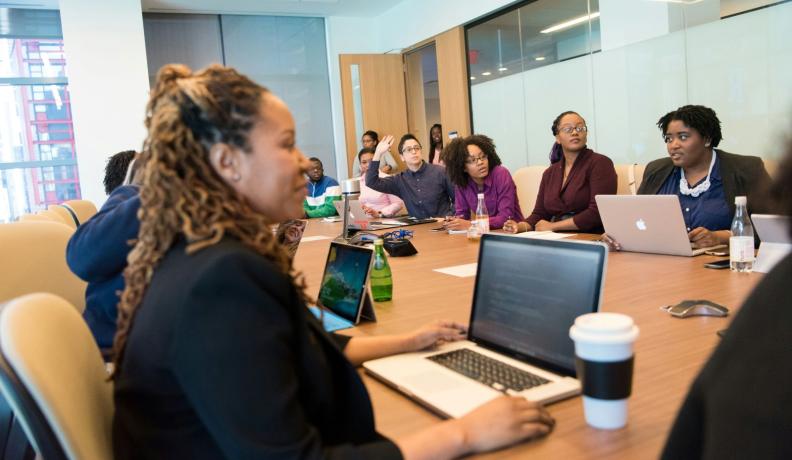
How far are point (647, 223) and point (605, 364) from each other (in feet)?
5.08

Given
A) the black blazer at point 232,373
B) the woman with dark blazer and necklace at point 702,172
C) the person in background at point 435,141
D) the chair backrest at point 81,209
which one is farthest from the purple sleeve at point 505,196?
the person in background at point 435,141

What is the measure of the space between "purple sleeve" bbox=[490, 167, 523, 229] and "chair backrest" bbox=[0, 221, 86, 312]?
244 centimetres

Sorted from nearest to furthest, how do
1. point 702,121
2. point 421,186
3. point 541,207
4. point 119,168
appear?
point 702,121 < point 119,168 < point 541,207 < point 421,186

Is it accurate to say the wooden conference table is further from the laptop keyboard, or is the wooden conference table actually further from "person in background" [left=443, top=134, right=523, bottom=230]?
"person in background" [left=443, top=134, right=523, bottom=230]

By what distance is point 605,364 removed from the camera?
896 millimetres

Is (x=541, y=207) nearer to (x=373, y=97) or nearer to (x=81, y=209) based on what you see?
(x=81, y=209)

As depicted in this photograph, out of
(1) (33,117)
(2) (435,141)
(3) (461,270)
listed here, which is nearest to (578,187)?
(3) (461,270)

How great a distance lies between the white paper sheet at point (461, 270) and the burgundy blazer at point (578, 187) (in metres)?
1.29

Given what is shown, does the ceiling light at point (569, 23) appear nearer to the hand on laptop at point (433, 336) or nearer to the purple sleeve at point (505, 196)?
the purple sleeve at point (505, 196)

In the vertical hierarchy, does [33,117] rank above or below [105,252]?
above

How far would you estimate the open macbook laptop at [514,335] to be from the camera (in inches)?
42.3

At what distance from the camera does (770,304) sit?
19.7 inches

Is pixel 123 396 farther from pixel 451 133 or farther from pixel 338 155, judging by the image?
pixel 338 155

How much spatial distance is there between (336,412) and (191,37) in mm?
7441
